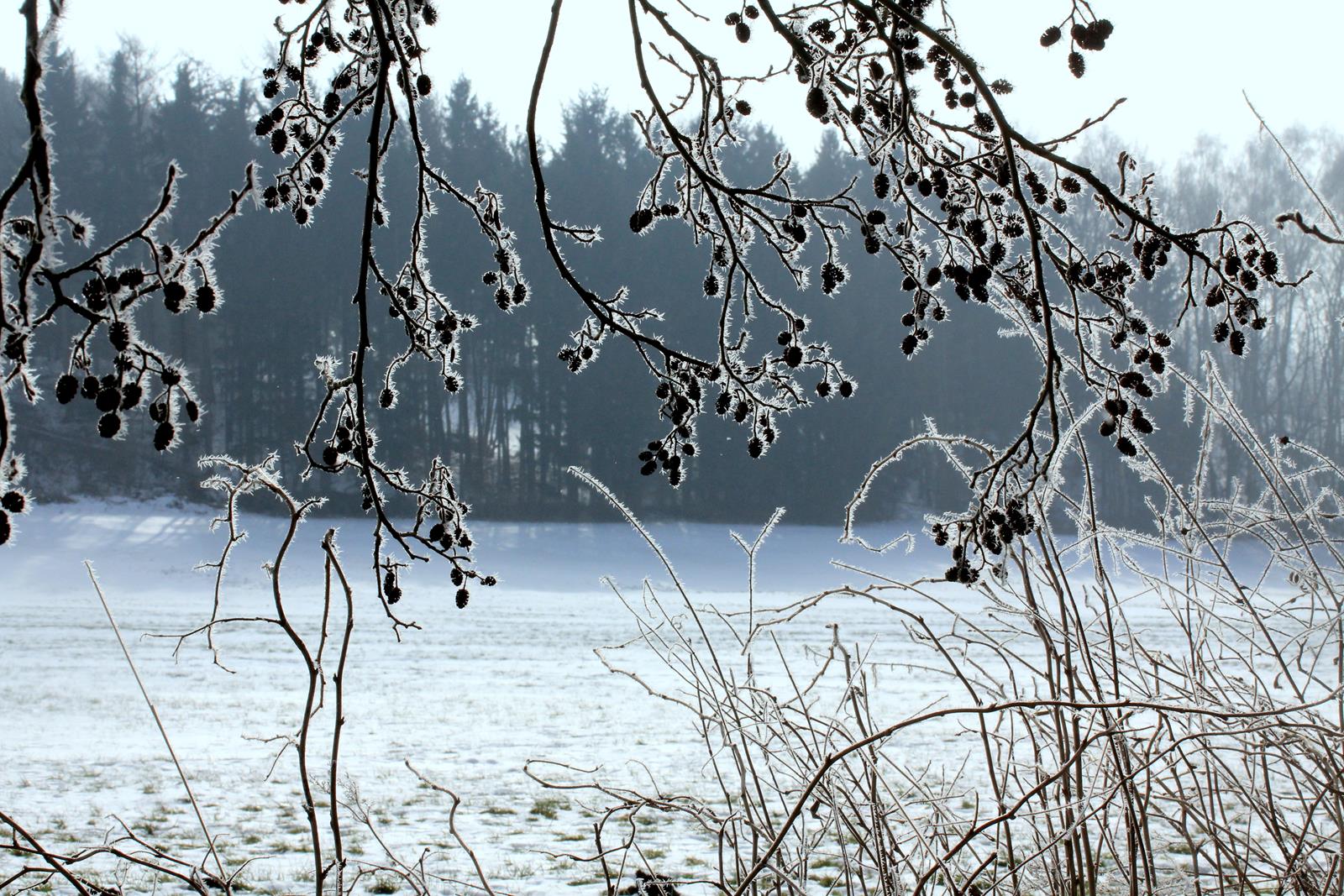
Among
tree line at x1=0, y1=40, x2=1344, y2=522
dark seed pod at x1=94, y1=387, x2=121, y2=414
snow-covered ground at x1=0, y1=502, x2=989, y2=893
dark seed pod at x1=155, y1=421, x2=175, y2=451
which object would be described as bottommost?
snow-covered ground at x1=0, y1=502, x2=989, y2=893

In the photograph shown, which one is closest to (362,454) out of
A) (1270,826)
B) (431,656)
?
(1270,826)

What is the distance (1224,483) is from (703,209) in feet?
121

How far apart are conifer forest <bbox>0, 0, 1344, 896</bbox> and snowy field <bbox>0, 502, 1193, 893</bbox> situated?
0.06 m

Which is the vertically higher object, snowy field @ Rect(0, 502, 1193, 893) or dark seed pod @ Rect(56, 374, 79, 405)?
dark seed pod @ Rect(56, 374, 79, 405)

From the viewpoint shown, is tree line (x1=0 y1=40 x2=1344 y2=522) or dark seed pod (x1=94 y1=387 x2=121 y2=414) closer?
dark seed pod (x1=94 y1=387 x2=121 y2=414)

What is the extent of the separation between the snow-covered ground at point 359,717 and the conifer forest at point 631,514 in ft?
0.21

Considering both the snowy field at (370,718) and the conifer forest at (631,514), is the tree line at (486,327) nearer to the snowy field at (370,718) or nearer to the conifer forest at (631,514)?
the conifer forest at (631,514)

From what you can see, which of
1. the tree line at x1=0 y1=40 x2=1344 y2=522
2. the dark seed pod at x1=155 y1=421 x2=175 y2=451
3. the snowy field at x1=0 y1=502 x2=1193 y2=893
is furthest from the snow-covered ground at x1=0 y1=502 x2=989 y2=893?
the tree line at x1=0 y1=40 x2=1344 y2=522

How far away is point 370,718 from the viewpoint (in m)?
8.00

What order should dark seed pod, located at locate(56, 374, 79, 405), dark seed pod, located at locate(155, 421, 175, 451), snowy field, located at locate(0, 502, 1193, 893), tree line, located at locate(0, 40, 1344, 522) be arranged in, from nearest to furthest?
dark seed pod, located at locate(56, 374, 79, 405), dark seed pod, located at locate(155, 421, 175, 451), snowy field, located at locate(0, 502, 1193, 893), tree line, located at locate(0, 40, 1344, 522)

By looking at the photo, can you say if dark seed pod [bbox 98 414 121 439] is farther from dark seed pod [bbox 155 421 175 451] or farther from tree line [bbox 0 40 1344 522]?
tree line [bbox 0 40 1344 522]

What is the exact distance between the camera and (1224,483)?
35.0 m

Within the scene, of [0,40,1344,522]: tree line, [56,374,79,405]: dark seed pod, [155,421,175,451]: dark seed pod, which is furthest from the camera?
[0,40,1344,522]: tree line

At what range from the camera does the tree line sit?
31.4 meters
